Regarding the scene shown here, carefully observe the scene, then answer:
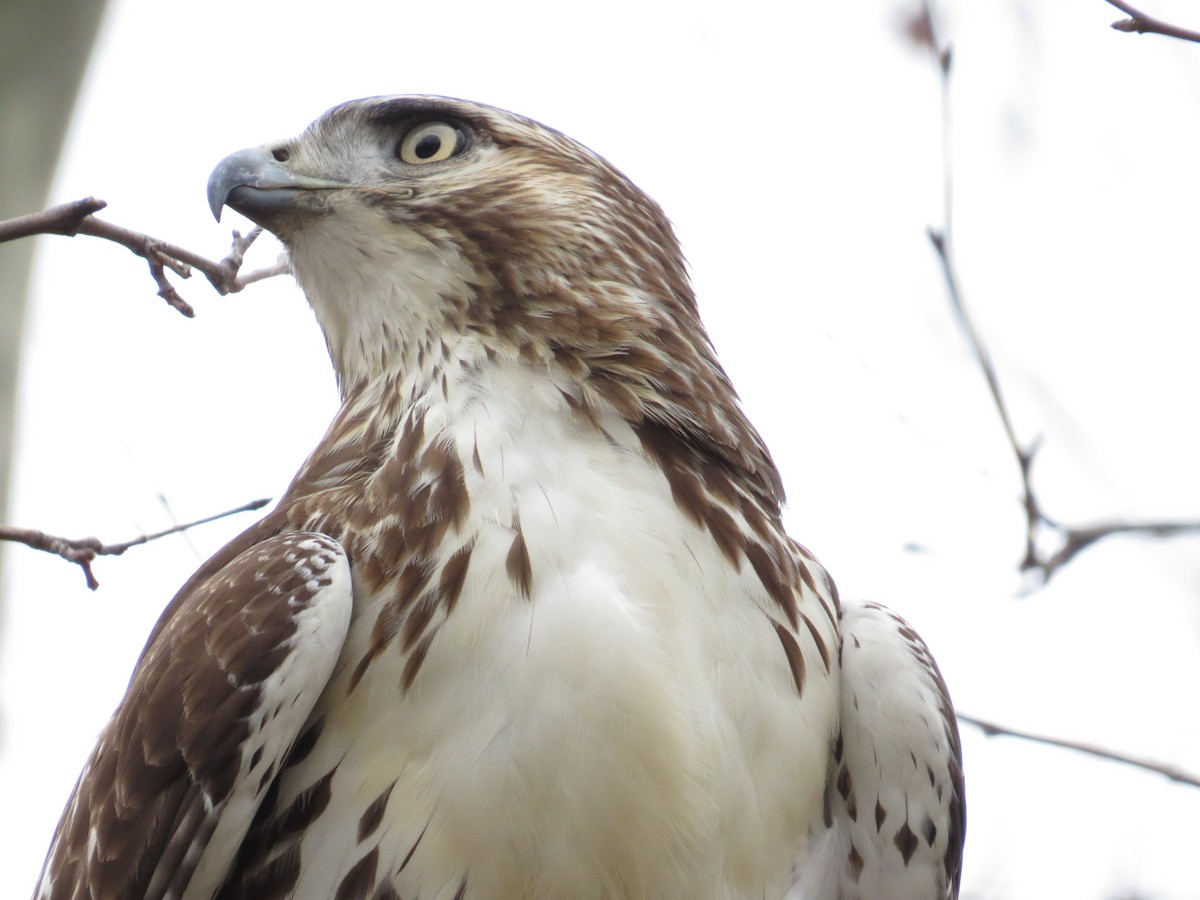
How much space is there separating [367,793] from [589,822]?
0.45 meters

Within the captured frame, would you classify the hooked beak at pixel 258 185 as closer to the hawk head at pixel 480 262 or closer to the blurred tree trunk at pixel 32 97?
the hawk head at pixel 480 262

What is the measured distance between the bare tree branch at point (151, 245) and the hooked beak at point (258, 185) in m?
0.36

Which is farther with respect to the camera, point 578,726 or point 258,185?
point 258,185

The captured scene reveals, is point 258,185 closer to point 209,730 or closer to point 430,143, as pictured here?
point 430,143

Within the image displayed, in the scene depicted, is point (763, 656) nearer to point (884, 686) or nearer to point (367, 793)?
point (884, 686)

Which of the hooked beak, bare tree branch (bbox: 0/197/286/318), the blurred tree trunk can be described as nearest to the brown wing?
bare tree branch (bbox: 0/197/286/318)

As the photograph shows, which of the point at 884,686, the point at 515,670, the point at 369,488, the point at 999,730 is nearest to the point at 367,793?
the point at 515,670

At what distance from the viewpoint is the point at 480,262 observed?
12.8 feet

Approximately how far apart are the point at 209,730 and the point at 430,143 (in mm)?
1933

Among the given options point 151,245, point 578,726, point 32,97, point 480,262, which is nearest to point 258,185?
point 480,262

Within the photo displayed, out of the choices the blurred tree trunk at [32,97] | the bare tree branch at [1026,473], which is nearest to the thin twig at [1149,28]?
the bare tree branch at [1026,473]

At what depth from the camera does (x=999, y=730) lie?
3691mm

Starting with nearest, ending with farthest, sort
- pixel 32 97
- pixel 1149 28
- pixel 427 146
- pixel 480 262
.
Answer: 1. pixel 1149 28
2. pixel 480 262
3. pixel 427 146
4. pixel 32 97

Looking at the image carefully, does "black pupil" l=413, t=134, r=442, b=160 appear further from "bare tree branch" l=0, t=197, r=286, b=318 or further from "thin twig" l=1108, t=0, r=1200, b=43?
"thin twig" l=1108, t=0, r=1200, b=43
